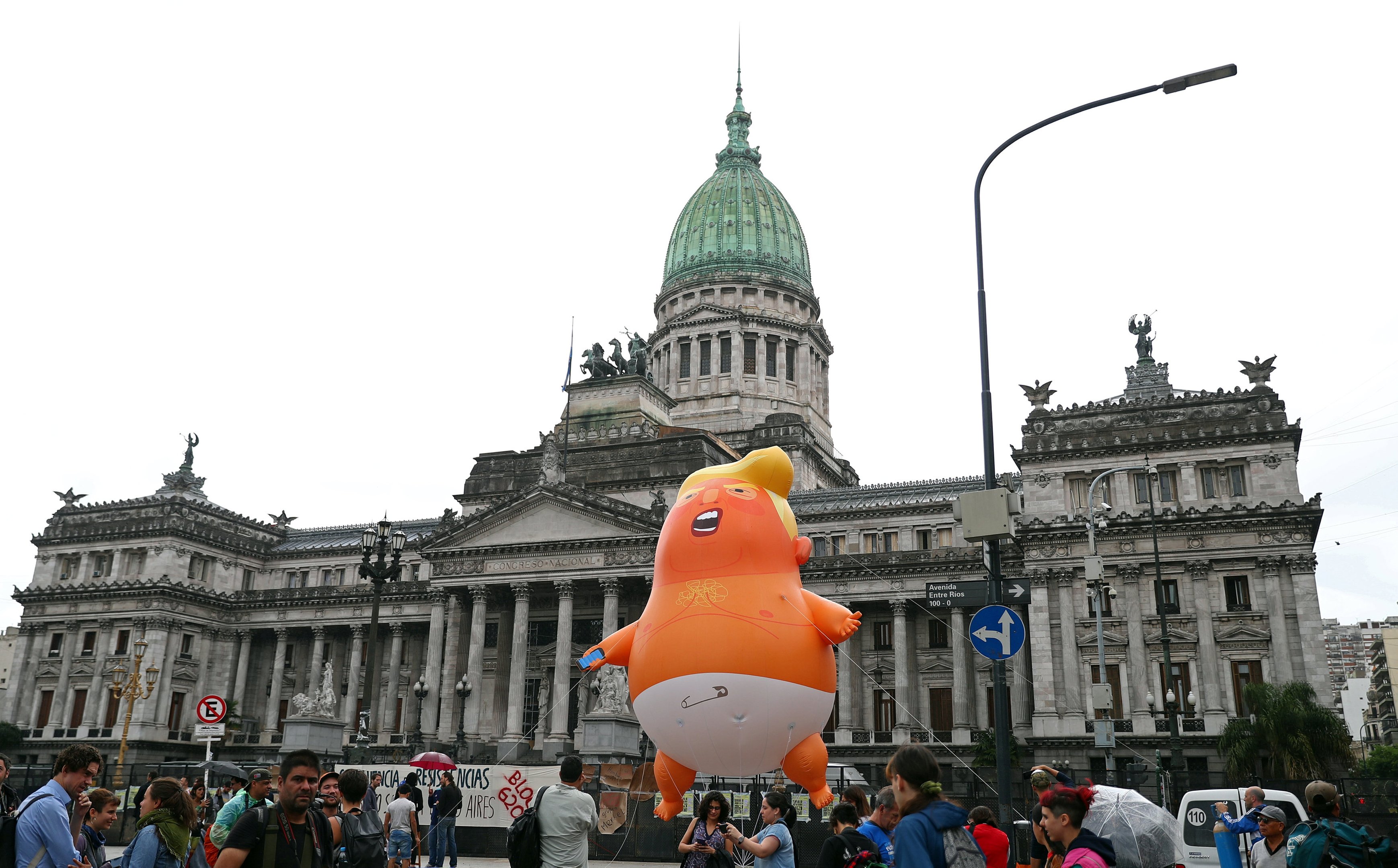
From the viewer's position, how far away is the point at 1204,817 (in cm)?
2253

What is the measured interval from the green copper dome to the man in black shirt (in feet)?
268

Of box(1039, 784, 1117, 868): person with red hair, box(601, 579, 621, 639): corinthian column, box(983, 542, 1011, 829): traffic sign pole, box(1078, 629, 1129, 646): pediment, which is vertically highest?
box(601, 579, 621, 639): corinthian column

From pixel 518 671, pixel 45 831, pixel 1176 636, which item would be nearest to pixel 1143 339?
pixel 1176 636

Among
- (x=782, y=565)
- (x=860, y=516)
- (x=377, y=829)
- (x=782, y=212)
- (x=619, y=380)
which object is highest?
(x=782, y=212)

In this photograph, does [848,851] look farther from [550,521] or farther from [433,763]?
[550,521]

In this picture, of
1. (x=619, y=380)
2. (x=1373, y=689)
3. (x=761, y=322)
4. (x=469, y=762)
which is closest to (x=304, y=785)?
(x=469, y=762)

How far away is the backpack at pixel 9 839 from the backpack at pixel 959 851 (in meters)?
7.81

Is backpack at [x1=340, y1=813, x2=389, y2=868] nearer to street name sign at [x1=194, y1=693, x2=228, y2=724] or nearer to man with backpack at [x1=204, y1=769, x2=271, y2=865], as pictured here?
man with backpack at [x1=204, y1=769, x2=271, y2=865]

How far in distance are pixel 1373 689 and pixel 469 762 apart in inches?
5181

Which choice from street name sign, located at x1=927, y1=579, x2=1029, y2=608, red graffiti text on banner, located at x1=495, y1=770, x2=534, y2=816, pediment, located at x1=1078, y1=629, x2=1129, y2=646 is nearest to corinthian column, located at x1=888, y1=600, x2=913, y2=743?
pediment, located at x1=1078, y1=629, x2=1129, y2=646

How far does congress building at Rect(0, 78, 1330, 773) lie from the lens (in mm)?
51156

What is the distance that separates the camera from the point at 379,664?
75.8 metres

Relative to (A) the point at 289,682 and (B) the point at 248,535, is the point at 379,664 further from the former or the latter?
(B) the point at 248,535

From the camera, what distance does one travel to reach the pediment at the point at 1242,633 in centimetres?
4997
